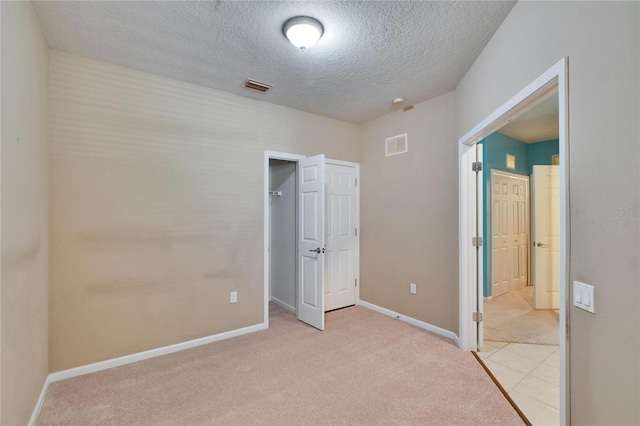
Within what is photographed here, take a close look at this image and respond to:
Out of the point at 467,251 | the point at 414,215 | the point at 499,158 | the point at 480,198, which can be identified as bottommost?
the point at 467,251

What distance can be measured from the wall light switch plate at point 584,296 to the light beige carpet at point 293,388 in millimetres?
1172

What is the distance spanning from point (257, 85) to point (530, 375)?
12.5 feet

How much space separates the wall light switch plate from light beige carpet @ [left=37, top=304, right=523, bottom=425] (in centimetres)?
117

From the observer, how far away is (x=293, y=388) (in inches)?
88.7

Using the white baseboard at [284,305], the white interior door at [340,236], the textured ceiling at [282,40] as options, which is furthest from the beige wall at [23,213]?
the white interior door at [340,236]

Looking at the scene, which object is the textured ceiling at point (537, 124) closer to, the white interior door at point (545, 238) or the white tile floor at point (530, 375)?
the white interior door at point (545, 238)

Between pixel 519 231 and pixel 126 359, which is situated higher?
pixel 519 231

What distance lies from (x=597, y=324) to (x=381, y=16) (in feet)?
7.00

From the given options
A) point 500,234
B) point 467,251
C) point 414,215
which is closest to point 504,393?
point 467,251

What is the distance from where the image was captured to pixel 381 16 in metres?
1.97

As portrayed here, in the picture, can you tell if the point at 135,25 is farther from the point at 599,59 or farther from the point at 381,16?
the point at 599,59

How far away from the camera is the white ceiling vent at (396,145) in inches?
147

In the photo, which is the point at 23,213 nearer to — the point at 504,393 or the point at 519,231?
the point at 504,393

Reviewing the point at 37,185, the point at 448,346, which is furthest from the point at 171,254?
the point at 448,346
